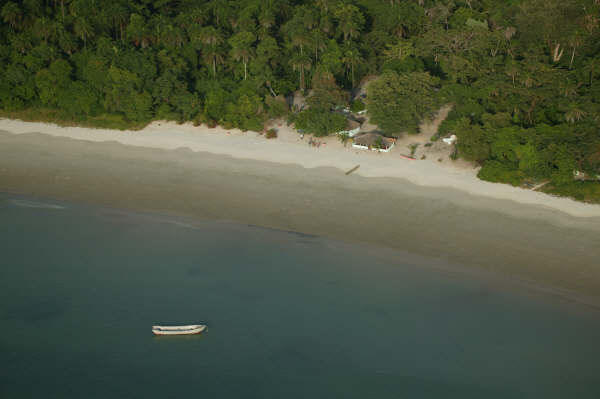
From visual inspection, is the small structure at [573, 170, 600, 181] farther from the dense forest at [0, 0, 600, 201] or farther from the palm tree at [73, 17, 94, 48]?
the palm tree at [73, 17, 94, 48]

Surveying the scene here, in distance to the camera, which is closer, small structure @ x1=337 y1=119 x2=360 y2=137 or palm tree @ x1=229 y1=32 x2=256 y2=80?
small structure @ x1=337 y1=119 x2=360 y2=137

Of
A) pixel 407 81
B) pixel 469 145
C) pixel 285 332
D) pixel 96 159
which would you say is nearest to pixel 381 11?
pixel 407 81

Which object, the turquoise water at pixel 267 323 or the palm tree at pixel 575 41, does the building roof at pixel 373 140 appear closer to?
the turquoise water at pixel 267 323

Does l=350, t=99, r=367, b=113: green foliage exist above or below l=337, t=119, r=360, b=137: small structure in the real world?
above

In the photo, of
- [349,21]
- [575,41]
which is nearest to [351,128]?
[349,21]

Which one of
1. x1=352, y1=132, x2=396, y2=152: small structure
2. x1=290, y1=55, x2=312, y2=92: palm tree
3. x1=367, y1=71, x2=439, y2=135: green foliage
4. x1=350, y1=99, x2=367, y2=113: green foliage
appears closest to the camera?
x1=352, y1=132, x2=396, y2=152: small structure

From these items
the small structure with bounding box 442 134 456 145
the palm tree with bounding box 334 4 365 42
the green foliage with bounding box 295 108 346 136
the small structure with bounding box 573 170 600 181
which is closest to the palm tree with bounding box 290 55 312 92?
the palm tree with bounding box 334 4 365 42
